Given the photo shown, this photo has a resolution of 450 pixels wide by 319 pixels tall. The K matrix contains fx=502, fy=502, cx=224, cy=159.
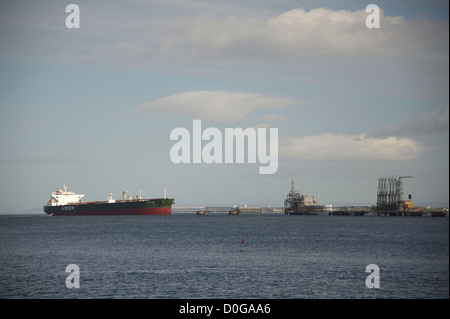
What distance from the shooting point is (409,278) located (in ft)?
173

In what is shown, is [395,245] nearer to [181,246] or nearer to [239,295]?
[181,246]

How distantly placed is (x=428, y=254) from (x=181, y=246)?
39.5 m
